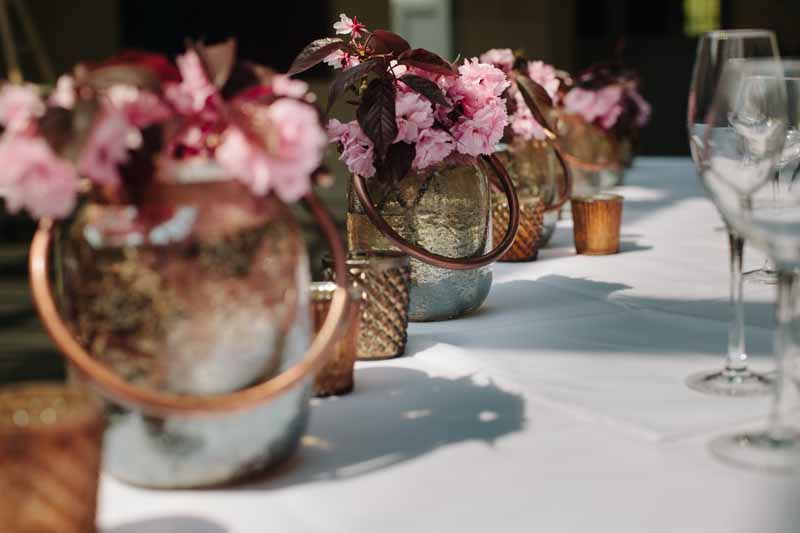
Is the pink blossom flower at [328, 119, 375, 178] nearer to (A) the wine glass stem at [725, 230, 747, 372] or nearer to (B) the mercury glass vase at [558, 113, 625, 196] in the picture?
(A) the wine glass stem at [725, 230, 747, 372]

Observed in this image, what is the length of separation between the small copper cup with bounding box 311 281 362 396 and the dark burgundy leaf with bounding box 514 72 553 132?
0.69 metres

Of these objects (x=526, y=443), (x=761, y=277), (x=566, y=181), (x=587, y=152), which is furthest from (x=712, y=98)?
(x=587, y=152)

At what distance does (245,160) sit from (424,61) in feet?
1.90

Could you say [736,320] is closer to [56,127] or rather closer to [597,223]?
[56,127]

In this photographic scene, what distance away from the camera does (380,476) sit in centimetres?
72

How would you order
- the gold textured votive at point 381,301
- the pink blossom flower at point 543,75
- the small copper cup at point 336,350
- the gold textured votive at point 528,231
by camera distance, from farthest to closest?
the pink blossom flower at point 543,75 < the gold textured votive at point 528,231 < the gold textured votive at point 381,301 < the small copper cup at point 336,350

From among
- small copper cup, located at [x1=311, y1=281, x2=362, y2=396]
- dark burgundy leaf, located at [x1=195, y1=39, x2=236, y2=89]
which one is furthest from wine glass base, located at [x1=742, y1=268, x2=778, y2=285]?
dark burgundy leaf, located at [x1=195, y1=39, x2=236, y2=89]

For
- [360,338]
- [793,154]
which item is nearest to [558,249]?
[793,154]

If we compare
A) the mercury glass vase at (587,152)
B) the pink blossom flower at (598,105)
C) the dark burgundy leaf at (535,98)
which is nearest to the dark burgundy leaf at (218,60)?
the dark burgundy leaf at (535,98)

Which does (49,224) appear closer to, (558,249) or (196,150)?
(196,150)

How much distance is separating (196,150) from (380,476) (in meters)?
0.26

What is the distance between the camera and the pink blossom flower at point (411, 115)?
3.82 ft

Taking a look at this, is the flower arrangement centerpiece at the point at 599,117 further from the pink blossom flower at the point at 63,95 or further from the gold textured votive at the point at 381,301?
the pink blossom flower at the point at 63,95

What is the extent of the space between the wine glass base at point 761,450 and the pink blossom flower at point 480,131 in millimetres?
538
